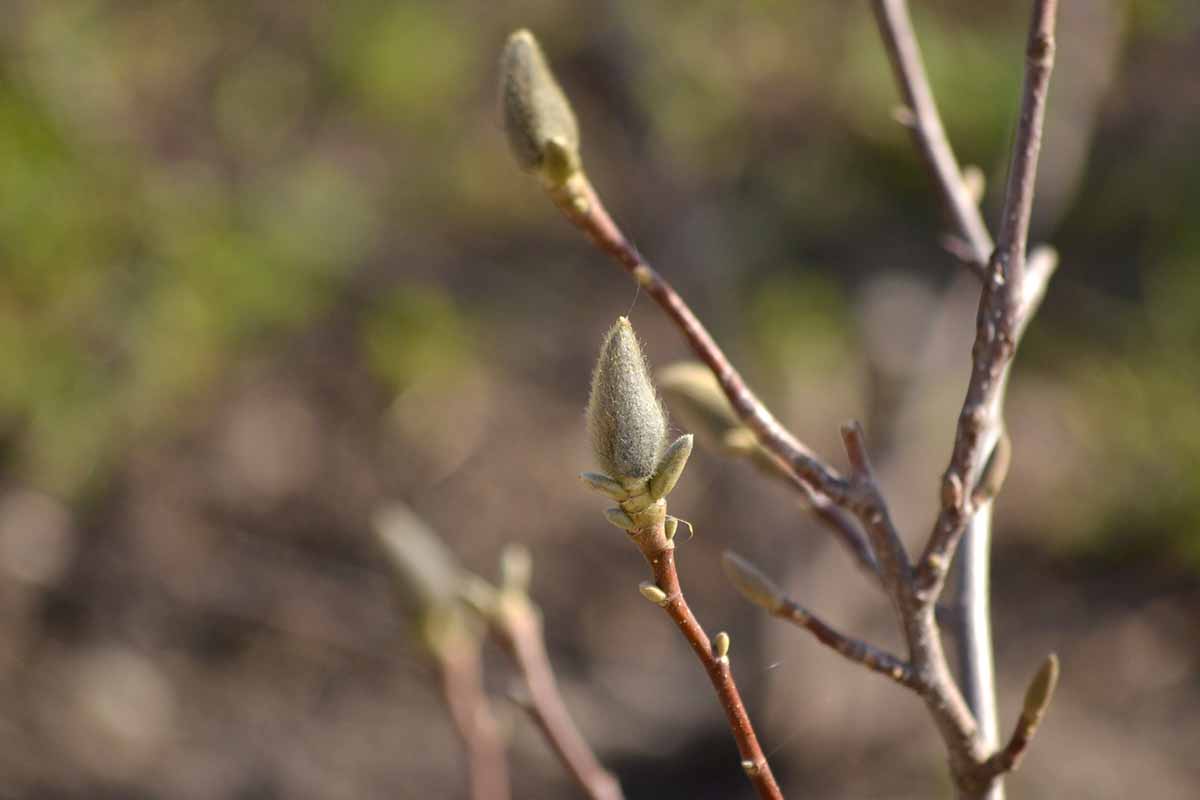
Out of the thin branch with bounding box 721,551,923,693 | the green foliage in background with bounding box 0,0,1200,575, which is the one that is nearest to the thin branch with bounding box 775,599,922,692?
the thin branch with bounding box 721,551,923,693

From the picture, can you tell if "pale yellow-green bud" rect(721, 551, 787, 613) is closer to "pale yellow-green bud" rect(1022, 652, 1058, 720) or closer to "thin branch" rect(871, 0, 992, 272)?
"pale yellow-green bud" rect(1022, 652, 1058, 720)

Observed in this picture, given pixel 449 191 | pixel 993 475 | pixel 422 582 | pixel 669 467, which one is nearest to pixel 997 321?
pixel 993 475

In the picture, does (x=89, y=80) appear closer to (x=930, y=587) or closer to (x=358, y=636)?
(x=358, y=636)

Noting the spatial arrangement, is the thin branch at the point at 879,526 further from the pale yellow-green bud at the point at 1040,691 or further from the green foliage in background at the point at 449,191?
the green foliage in background at the point at 449,191

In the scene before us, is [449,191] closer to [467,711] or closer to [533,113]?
[467,711]

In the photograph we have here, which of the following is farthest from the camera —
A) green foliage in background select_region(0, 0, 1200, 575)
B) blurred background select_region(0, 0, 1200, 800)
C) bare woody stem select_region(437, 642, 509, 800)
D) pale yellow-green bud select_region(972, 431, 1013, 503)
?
green foliage in background select_region(0, 0, 1200, 575)

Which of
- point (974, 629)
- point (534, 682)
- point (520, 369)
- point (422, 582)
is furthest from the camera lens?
point (520, 369)
